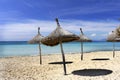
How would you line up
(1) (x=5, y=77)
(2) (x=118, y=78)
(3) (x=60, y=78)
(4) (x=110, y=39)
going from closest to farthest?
(2) (x=118, y=78), (3) (x=60, y=78), (1) (x=5, y=77), (4) (x=110, y=39)

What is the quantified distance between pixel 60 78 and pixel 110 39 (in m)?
7.88

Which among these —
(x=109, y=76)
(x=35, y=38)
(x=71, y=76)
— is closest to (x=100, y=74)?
(x=109, y=76)

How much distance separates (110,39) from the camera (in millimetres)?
15812

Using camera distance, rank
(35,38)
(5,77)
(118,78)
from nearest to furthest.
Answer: (118,78) < (5,77) < (35,38)

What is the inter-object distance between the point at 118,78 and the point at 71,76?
5.68 ft

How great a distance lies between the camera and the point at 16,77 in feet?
30.8

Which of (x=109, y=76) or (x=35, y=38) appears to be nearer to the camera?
(x=109, y=76)

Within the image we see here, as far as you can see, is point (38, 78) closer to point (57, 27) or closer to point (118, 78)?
point (57, 27)

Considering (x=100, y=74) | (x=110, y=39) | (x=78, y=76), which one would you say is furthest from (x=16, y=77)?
(x=110, y=39)

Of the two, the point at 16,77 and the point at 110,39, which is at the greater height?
the point at 110,39

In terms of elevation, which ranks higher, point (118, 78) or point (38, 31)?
point (38, 31)

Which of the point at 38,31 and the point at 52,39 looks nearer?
the point at 52,39

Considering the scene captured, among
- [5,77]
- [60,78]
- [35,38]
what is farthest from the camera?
[35,38]

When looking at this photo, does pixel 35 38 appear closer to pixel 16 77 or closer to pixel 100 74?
pixel 16 77
